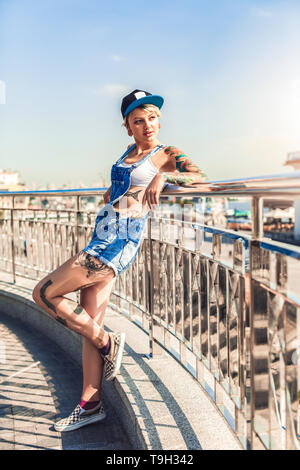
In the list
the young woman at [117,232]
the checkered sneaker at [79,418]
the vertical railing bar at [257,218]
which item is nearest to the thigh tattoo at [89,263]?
the young woman at [117,232]

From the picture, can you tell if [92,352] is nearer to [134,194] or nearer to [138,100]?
[134,194]

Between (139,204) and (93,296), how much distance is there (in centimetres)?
62

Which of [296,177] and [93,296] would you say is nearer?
[296,177]

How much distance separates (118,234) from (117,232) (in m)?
0.01

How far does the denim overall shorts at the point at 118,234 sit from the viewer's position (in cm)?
243

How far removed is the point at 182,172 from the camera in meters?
2.35

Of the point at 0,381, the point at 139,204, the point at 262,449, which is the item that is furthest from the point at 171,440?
the point at 0,381

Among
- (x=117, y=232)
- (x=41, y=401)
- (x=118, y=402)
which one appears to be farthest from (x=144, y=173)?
(x=41, y=401)

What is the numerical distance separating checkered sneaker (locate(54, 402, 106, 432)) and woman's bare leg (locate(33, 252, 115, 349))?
45cm

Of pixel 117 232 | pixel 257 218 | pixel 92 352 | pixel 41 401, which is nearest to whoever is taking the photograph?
pixel 257 218

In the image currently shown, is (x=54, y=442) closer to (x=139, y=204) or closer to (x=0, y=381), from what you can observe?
(x=0, y=381)

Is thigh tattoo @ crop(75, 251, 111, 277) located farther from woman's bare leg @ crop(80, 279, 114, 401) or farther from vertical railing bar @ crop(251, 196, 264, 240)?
vertical railing bar @ crop(251, 196, 264, 240)

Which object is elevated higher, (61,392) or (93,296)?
(93,296)
